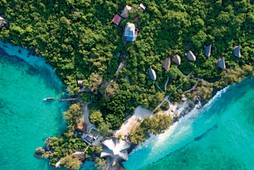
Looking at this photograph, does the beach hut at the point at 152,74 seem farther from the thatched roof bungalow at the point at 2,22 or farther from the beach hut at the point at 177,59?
the thatched roof bungalow at the point at 2,22

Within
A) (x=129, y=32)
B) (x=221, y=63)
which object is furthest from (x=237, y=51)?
(x=129, y=32)

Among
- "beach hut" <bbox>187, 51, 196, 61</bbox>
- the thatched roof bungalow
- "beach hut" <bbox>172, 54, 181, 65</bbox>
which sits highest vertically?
the thatched roof bungalow

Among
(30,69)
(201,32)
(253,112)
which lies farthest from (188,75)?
(30,69)

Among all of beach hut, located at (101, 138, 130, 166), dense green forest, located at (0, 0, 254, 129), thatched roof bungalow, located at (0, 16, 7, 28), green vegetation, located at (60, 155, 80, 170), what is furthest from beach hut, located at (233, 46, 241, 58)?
thatched roof bungalow, located at (0, 16, 7, 28)

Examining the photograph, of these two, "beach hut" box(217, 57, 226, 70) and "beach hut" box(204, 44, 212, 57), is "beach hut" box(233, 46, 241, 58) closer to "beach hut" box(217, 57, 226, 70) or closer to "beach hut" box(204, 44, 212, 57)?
"beach hut" box(217, 57, 226, 70)

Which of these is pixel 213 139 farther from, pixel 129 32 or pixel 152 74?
pixel 129 32
